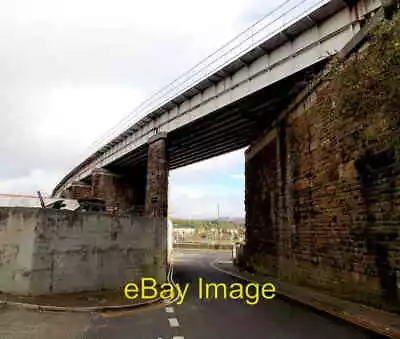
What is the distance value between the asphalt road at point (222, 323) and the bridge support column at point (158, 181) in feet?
42.0

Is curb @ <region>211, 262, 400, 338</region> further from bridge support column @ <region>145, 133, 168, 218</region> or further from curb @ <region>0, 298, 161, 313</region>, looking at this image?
bridge support column @ <region>145, 133, 168, 218</region>

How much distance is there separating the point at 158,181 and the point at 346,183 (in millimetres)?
14342

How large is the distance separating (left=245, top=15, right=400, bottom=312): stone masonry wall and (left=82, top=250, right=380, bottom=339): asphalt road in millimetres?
2480

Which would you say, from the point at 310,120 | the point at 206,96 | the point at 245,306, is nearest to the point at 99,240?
the point at 245,306

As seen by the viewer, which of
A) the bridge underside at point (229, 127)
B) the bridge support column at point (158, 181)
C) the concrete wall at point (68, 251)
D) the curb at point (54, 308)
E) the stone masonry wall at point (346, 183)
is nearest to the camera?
the stone masonry wall at point (346, 183)

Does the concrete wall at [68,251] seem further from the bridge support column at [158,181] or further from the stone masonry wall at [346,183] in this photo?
the bridge support column at [158,181]

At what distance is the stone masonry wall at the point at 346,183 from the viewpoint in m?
7.71

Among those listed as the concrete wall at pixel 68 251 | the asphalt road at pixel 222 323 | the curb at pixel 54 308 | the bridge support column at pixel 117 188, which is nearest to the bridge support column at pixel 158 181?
the concrete wall at pixel 68 251

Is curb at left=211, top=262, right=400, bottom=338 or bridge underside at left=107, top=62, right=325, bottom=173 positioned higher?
bridge underside at left=107, top=62, right=325, bottom=173

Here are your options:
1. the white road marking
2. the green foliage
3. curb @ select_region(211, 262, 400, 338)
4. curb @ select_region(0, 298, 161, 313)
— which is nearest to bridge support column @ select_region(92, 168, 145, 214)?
curb @ select_region(0, 298, 161, 313)

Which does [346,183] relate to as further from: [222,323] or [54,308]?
[54,308]

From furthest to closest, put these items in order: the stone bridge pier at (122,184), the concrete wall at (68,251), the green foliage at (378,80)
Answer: the stone bridge pier at (122,184) → the concrete wall at (68,251) → the green foliage at (378,80)

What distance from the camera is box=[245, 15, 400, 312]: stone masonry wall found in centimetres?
771

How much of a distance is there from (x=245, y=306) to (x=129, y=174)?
29451 millimetres
